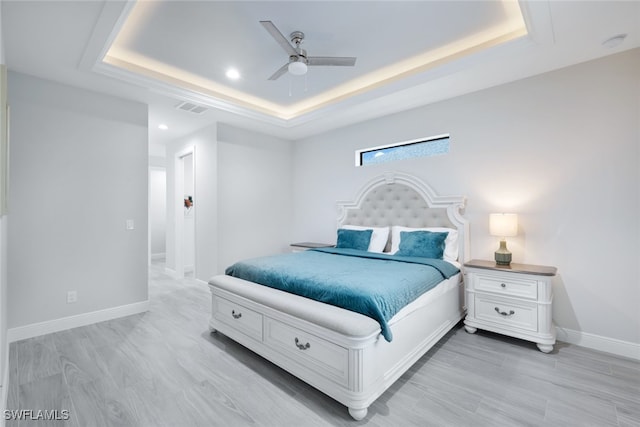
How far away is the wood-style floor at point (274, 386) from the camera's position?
174 cm

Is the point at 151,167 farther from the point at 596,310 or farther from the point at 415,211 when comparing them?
the point at 596,310

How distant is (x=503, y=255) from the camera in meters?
2.85

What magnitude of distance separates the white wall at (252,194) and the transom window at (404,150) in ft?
5.21

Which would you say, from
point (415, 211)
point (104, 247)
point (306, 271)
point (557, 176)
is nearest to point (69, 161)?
point (104, 247)

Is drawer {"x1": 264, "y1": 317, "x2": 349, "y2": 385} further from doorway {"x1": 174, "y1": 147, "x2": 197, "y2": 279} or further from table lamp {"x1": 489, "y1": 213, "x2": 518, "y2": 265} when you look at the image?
doorway {"x1": 174, "y1": 147, "x2": 197, "y2": 279}

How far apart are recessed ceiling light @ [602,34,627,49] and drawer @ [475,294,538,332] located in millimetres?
2273

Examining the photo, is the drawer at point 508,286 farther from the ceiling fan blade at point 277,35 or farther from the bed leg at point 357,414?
the ceiling fan blade at point 277,35

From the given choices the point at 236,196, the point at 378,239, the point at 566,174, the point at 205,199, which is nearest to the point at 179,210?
the point at 205,199

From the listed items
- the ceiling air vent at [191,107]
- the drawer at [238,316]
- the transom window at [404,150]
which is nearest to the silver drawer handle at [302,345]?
the drawer at [238,316]

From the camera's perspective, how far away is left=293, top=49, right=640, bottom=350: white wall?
2.50m

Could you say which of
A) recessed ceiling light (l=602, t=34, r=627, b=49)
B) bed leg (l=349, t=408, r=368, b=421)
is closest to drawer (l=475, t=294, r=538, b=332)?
bed leg (l=349, t=408, r=368, b=421)

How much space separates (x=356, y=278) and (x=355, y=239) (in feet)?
5.55

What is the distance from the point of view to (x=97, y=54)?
100 inches

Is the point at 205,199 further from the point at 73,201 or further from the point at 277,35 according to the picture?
the point at 277,35
